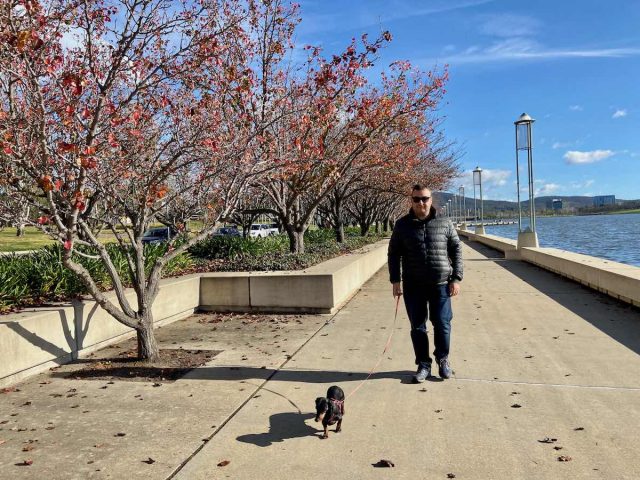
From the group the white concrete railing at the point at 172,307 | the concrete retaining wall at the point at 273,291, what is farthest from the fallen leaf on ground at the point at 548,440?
the concrete retaining wall at the point at 273,291

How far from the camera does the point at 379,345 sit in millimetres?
6453

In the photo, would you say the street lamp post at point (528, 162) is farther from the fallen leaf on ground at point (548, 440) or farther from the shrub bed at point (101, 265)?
the fallen leaf on ground at point (548, 440)

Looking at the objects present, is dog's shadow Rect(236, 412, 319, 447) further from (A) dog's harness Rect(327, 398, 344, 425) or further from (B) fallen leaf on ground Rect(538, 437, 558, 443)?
(B) fallen leaf on ground Rect(538, 437, 558, 443)

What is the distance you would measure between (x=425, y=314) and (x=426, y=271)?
45 cm

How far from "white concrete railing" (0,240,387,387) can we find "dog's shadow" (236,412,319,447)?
111 inches

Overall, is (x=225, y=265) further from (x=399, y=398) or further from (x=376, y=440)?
(x=376, y=440)

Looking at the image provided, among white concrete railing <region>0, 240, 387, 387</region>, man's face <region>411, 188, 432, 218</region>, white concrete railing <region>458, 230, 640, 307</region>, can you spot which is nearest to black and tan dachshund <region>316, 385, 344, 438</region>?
man's face <region>411, 188, 432, 218</region>

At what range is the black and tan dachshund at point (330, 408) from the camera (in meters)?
3.72

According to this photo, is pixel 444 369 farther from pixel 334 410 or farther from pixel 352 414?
pixel 334 410

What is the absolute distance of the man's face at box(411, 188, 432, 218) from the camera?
16.4ft

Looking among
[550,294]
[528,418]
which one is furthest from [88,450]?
[550,294]

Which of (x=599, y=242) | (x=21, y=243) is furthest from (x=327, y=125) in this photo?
(x=599, y=242)

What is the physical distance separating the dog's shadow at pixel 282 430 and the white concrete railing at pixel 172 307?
9.27ft

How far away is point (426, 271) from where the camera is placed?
498 centimetres
